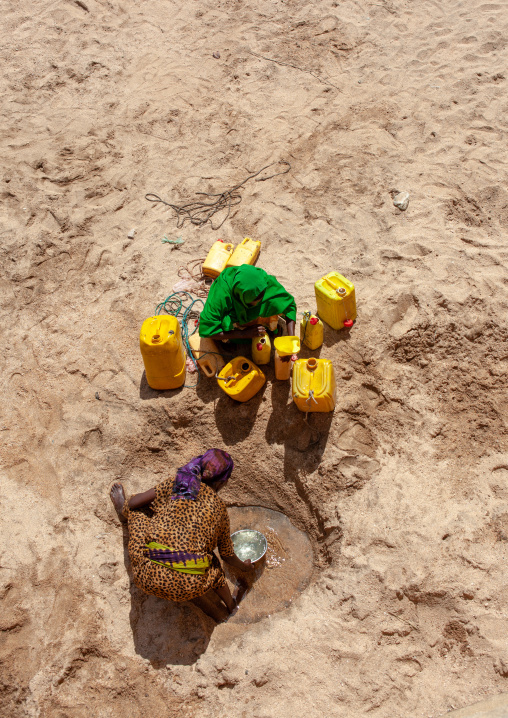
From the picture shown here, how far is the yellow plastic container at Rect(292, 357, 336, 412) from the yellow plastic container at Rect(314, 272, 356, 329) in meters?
0.56

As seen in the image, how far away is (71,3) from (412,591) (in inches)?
319

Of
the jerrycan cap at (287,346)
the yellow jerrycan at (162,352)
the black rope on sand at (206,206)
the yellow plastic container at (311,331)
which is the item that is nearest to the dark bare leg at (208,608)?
the yellow jerrycan at (162,352)

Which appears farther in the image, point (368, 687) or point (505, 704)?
point (368, 687)

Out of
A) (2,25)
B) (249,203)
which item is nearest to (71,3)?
(2,25)

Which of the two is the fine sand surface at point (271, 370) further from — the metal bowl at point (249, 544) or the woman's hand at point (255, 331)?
the woman's hand at point (255, 331)

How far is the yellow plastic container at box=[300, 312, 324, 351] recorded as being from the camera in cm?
347

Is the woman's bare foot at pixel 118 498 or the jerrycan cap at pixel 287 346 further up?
the jerrycan cap at pixel 287 346

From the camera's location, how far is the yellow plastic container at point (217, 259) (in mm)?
4066

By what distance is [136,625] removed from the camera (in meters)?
2.90

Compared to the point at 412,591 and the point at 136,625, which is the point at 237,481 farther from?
the point at 412,591

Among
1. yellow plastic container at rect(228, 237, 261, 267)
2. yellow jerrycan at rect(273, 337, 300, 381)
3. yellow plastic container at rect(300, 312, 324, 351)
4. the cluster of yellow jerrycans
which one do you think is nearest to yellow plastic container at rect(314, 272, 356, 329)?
the cluster of yellow jerrycans

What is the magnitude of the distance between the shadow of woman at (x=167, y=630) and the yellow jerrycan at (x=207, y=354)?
153cm

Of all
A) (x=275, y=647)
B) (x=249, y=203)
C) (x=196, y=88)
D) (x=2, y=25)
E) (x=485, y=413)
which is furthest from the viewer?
(x=2, y=25)

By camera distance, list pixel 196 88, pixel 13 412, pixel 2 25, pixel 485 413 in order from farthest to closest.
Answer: pixel 2 25, pixel 196 88, pixel 13 412, pixel 485 413
